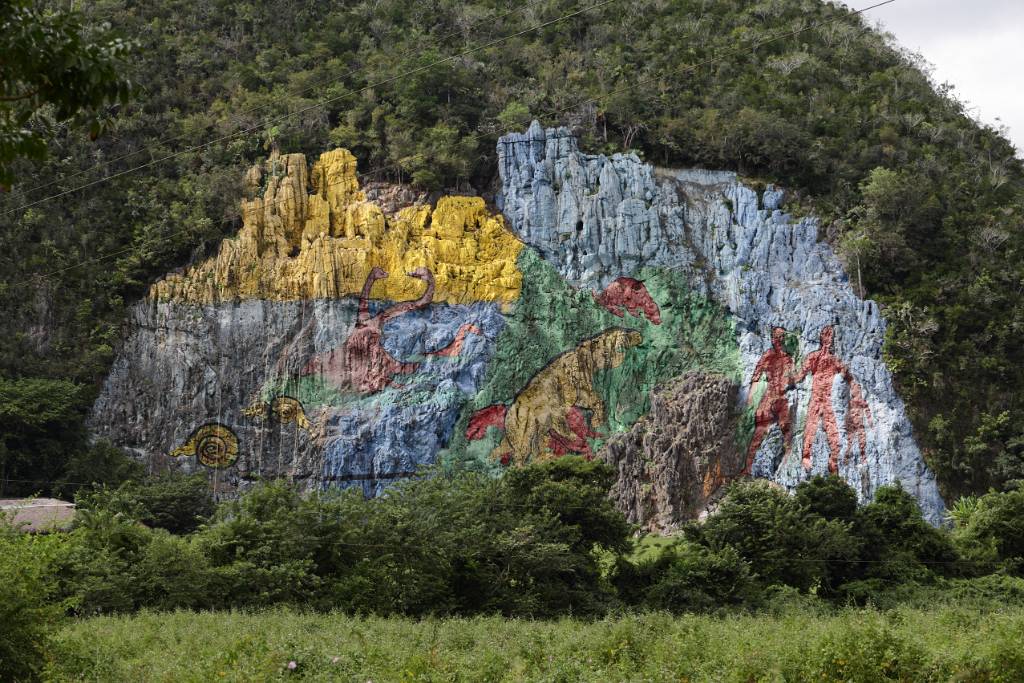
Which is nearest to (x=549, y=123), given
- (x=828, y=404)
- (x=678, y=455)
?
(x=678, y=455)

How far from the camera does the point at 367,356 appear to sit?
36188 millimetres

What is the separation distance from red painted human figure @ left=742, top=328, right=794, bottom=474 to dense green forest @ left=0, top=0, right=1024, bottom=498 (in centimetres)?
283

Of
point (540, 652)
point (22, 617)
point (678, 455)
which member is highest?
point (678, 455)

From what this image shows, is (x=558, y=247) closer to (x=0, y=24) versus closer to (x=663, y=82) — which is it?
(x=663, y=82)

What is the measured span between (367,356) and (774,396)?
11.5m

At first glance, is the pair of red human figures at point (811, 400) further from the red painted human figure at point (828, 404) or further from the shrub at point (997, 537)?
the shrub at point (997, 537)

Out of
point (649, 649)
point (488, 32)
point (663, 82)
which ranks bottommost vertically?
point (649, 649)

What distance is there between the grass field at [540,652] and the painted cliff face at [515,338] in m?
15.4

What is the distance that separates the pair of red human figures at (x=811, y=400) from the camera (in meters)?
33.4

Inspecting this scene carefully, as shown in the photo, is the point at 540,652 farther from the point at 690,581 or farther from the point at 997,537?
the point at 997,537

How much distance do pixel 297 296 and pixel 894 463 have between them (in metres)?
17.3

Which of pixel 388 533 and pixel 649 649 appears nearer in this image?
pixel 649 649

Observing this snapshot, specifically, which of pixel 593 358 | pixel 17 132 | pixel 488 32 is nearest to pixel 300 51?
pixel 488 32

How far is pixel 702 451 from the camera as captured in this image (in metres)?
33.9
